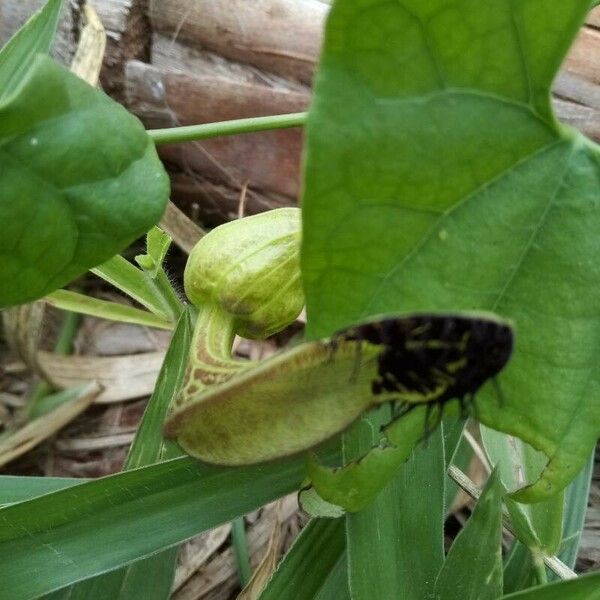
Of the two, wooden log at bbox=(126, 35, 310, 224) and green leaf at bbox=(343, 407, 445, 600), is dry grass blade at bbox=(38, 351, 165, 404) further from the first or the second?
green leaf at bbox=(343, 407, 445, 600)

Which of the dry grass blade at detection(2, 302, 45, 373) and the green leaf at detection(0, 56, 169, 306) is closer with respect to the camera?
the green leaf at detection(0, 56, 169, 306)

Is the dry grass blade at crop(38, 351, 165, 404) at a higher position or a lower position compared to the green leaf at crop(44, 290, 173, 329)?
lower

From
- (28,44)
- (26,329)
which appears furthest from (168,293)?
(26,329)

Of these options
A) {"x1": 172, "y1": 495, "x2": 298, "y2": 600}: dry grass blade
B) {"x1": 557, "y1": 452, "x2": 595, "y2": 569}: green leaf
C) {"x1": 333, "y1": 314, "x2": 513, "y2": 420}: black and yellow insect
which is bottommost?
{"x1": 172, "y1": 495, "x2": 298, "y2": 600}: dry grass blade

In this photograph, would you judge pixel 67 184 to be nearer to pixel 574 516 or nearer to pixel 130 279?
pixel 130 279

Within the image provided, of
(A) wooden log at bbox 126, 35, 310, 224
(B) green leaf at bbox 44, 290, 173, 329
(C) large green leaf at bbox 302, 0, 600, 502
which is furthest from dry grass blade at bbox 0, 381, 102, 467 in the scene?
(C) large green leaf at bbox 302, 0, 600, 502

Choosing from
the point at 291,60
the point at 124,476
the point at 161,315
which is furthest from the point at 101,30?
the point at 124,476

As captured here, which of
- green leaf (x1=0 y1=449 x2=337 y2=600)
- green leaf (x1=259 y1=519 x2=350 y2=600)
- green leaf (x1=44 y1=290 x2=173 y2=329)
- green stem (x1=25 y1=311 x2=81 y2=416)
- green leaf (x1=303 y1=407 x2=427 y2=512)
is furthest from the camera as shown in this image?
green stem (x1=25 y1=311 x2=81 y2=416)
